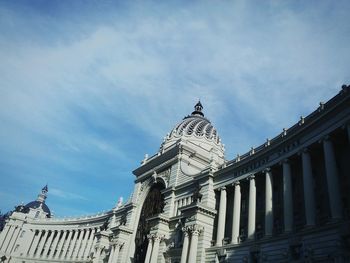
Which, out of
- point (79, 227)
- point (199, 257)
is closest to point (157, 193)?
point (199, 257)

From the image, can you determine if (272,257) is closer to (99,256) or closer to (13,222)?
(99,256)

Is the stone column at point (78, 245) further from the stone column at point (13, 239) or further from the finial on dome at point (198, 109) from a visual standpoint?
the finial on dome at point (198, 109)

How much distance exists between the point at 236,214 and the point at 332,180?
13.8 meters

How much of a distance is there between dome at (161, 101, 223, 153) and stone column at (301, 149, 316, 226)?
31677 mm

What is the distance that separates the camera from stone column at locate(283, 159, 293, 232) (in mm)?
29016

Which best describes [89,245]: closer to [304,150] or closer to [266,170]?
[266,170]

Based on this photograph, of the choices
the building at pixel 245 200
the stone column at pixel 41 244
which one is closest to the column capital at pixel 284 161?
the building at pixel 245 200

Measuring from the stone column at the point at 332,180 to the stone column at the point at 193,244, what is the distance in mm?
17151

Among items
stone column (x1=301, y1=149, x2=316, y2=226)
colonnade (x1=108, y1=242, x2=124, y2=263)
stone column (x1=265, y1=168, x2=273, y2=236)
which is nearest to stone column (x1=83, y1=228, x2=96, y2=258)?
colonnade (x1=108, y1=242, x2=124, y2=263)

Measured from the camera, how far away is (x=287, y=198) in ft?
99.2

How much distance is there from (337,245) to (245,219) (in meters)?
14.8

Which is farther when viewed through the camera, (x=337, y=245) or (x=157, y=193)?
(x=157, y=193)

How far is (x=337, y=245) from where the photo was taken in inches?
911

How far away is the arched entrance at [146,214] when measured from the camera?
4997 centimetres
